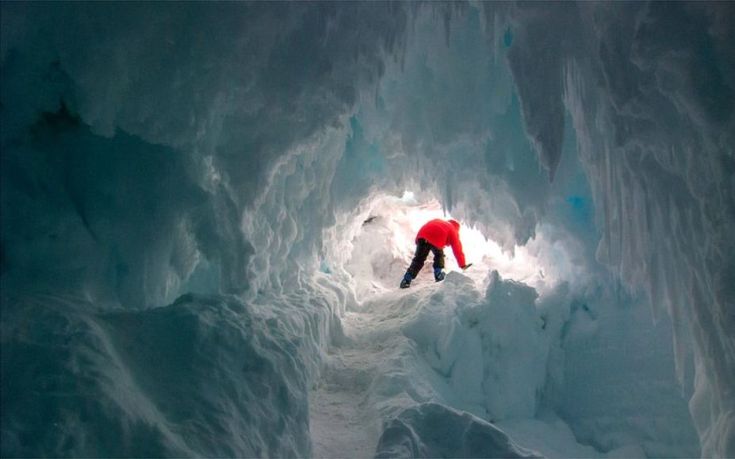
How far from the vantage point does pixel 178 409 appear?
314cm

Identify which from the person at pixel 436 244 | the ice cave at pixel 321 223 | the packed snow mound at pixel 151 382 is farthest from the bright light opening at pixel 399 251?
the packed snow mound at pixel 151 382

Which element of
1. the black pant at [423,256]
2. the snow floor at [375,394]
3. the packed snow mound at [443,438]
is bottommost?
the packed snow mound at [443,438]

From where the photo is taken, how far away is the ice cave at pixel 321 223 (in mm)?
3135

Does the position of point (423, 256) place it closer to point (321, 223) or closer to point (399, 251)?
point (399, 251)

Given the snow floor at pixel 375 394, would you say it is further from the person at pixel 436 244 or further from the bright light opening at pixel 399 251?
the bright light opening at pixel 399 251

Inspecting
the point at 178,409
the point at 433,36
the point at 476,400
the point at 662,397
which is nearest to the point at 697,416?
the point at 662,397

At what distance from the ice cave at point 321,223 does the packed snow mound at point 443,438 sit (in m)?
0.02

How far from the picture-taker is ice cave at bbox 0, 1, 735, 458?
313 cm

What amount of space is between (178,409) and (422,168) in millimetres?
5266

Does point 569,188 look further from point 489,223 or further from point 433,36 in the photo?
point 433,36

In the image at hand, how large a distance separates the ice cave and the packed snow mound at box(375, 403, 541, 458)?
18 millimetres

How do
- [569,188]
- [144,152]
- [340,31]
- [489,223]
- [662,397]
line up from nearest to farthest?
[144,152] → [340,31] → [662,397] → [569,188] → [489,223]

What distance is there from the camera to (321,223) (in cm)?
749

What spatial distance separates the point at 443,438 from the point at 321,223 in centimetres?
418
